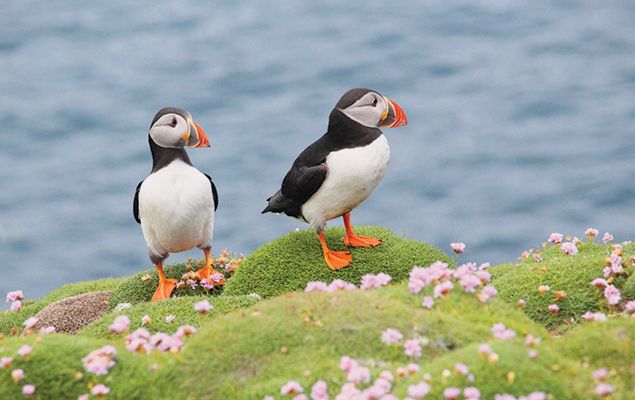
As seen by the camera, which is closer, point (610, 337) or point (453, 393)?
point (453, 393)

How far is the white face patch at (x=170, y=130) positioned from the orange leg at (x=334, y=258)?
60.1 inches

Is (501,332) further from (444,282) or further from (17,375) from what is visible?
(17,375)

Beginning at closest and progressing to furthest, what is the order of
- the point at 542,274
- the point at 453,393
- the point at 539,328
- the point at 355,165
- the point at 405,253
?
the point at 453,393 → the point at 539,328 → the point at 542,274 → the point at 355,165 → the point at 405,253

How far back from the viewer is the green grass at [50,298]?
11.2 m

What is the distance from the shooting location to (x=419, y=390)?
207 inches

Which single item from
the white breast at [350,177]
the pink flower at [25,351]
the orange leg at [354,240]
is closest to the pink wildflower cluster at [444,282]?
the pink flower at [25,351]

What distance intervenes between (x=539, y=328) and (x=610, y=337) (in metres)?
0.57

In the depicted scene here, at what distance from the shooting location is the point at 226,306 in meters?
9.20

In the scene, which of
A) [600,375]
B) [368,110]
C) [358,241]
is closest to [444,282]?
[600,375]

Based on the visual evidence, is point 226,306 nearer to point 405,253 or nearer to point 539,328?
point 405,253

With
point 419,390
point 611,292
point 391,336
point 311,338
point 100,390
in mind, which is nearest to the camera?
point 419,390

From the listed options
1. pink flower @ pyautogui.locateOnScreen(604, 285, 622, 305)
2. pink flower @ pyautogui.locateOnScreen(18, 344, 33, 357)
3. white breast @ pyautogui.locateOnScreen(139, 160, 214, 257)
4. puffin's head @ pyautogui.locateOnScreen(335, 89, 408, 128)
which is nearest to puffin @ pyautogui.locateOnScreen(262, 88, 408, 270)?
puffin's head @ pyautogui.locateOnScreen(335, 89, 408, 128)

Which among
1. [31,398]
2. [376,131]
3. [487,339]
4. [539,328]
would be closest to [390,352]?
[487,339]

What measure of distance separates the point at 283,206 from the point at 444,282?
3.94 m
